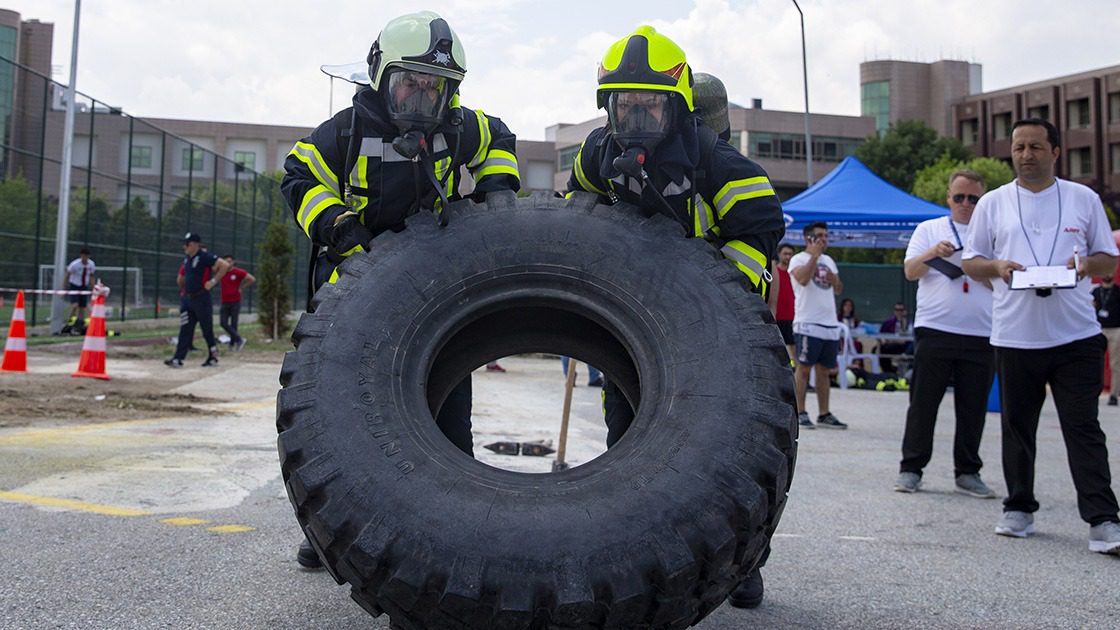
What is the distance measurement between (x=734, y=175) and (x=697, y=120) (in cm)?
23

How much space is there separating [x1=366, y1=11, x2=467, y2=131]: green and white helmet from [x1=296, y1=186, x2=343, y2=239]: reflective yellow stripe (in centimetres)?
35

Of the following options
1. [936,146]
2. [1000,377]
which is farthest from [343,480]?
[936,146]

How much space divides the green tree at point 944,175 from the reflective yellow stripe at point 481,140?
51.6 metres

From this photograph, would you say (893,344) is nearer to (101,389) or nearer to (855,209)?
(855,209)

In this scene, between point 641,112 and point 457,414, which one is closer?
point 641,112

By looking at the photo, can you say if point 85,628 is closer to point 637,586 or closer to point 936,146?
point 637,586

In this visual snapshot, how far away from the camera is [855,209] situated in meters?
16.2

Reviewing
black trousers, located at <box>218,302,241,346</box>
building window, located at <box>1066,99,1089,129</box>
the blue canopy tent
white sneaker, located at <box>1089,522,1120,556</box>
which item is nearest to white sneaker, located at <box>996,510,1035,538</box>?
white sneaker, located at <box>1089,522,1120,556</box>

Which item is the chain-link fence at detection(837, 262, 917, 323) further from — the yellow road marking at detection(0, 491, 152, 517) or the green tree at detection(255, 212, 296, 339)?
the yellow road marking at detection(0, 491, 152, 517)

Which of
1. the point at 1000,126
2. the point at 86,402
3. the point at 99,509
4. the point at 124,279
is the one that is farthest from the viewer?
the point at 1000,126

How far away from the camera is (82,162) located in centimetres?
2116

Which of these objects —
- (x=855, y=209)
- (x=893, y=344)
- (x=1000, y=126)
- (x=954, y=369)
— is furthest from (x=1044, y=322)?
(x=1000, y=126)

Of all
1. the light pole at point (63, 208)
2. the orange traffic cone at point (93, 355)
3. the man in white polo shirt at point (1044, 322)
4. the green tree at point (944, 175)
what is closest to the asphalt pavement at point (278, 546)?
the man in white polo shirt at point (1044, 322)

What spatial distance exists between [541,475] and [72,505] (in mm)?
3140
